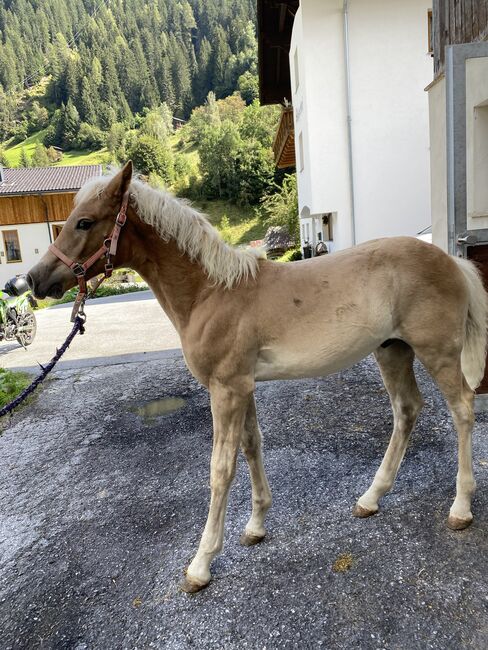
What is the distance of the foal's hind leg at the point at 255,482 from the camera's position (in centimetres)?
256

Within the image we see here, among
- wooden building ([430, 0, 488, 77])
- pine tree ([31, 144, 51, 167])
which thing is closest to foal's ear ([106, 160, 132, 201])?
wooden building ([430, 0, 488, 77])


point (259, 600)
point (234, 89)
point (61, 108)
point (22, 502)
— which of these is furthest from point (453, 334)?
point (61, 108)

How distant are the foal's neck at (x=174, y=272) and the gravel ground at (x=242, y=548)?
1381mm

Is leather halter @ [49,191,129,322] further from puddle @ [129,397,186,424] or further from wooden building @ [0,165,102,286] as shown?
wooden building @ [0,165,102,286]

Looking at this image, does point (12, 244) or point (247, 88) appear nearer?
point (12, 244)

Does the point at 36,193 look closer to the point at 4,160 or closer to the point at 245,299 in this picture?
the point at 245,299

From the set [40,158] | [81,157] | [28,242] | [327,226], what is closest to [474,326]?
[327,226]

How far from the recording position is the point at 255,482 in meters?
2.60

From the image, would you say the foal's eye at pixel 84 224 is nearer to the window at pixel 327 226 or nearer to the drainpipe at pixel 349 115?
the drainpipe at pixel 349 115

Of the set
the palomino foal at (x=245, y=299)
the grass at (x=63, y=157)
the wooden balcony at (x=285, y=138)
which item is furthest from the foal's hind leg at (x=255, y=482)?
the grass at (x=63, y=157)

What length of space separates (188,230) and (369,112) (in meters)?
11.9

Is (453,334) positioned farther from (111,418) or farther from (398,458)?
(111,418)

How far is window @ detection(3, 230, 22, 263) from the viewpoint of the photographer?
27.6 metres

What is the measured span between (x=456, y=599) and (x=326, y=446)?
5.56 ft
